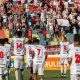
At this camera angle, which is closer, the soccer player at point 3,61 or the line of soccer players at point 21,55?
the soccer player at point 3,61

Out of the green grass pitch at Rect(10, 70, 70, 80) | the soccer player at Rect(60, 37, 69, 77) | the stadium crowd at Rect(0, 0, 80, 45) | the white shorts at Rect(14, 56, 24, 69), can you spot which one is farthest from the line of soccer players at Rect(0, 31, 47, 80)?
the stadium crowd at Rect(0, 0, 80, 45)

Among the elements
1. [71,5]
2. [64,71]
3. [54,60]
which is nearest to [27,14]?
[71,5]

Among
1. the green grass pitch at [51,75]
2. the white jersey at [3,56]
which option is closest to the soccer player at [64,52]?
the green grass pitch at [51,75]

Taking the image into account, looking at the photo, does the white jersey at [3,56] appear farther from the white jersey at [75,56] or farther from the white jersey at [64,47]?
the white jersey at [64,47]

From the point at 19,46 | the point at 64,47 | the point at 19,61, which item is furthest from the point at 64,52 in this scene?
the point at 19,46

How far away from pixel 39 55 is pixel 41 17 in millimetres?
17551

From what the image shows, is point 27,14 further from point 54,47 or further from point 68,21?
point 54,47

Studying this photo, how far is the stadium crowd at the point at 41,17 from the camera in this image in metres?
35.8

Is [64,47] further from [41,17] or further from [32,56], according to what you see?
[41,17]

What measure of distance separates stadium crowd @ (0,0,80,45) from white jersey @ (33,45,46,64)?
46.5ft

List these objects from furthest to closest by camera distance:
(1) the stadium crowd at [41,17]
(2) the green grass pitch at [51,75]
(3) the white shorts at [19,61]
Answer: (1) the stadium crowd at [41,17]
(2) the green grass pitch at [51,75]
(3) the white shorts at [19,61]

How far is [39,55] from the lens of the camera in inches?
796

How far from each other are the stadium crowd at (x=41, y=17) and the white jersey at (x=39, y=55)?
14.2m

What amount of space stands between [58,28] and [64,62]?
9.69 m
